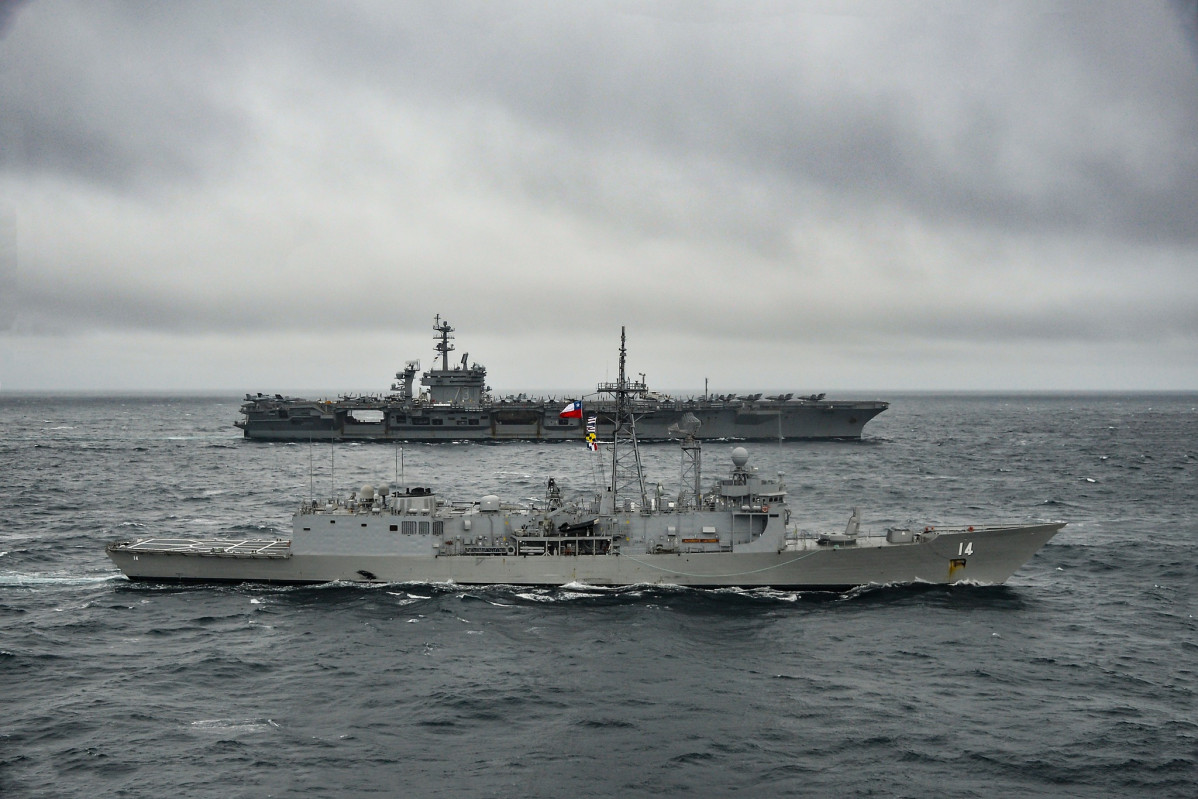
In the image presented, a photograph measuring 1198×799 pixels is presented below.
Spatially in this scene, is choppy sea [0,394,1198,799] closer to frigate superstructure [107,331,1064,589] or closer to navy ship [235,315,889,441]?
frigate superstructure [107,331,1064,589]

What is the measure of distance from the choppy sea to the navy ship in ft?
167

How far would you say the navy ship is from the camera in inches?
3607

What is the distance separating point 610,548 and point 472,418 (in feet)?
210

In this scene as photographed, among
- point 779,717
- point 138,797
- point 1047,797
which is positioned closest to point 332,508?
point 138,797

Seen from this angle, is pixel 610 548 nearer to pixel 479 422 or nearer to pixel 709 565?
pixel 709 565

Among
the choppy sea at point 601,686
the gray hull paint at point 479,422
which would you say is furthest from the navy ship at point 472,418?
the choppy sea at point 601,686

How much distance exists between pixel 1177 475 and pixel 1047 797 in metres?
60.9

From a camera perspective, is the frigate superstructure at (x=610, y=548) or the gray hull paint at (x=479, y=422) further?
the gray hull paint at (x=479, y=422)

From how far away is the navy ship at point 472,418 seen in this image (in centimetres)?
9162

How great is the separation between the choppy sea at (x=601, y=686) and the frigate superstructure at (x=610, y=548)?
2.41 ft

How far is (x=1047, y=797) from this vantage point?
17094 mm

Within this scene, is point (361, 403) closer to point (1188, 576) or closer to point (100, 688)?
point (100, 688)

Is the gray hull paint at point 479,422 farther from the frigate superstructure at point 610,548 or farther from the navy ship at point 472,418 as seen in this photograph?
the frigate superstructure at point 610,548

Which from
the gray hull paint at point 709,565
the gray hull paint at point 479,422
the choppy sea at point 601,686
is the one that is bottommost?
the choppy sea at point 601,686
